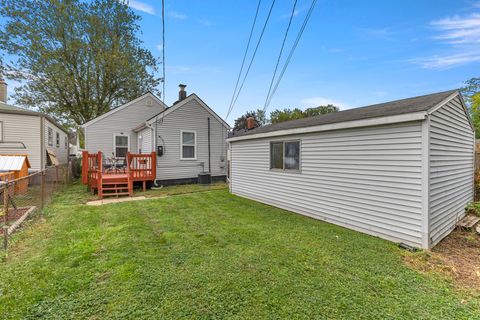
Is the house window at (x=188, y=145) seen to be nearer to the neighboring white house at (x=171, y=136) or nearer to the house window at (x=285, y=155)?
the neighboring white house at (x=171, y=136)

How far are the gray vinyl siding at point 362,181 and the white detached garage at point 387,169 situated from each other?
0.02 metres

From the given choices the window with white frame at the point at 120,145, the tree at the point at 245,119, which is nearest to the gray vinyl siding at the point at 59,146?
the window with white frame at the point at 120,145

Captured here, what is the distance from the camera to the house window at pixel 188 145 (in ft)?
36.0

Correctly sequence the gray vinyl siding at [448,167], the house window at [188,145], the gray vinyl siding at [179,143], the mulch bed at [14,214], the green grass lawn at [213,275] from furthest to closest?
the house window at [188,145] < the gray vinyl siding at [179,143] < the mulch bed at [14,214] < the gray vinyl siding at [448,167] < the green grass lawn at [213,275]

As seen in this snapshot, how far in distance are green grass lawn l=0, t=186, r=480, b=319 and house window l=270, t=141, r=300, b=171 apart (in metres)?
2.00

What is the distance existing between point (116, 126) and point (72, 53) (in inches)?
292

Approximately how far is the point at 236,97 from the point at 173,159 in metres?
5.06

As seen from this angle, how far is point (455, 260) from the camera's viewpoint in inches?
138

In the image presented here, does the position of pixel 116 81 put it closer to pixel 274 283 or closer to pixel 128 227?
pixel 128 227

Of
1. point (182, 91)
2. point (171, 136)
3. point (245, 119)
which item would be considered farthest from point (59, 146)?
point (245, 119)

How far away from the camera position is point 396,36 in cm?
928

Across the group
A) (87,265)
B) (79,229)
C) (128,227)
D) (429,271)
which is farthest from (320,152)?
(79,229)

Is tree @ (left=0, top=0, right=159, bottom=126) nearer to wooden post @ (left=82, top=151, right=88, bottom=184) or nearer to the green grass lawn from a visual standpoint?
wooden post @ (left=82, top=151, right=88, bottom=184)

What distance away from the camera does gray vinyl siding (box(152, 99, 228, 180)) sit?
34.0 feet
